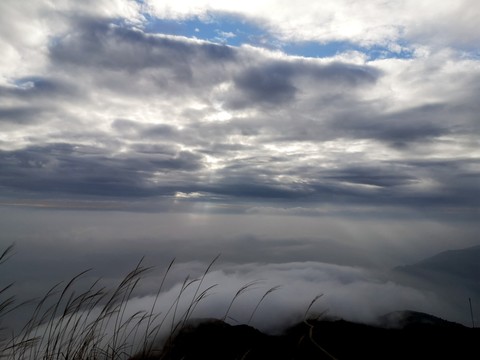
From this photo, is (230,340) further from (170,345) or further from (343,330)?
(170,345)

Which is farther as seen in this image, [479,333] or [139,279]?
[479,333]

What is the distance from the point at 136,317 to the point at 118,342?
34cm

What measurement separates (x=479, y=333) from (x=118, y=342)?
158391mm

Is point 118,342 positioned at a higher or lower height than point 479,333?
higher

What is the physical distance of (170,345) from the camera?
3.23 meters

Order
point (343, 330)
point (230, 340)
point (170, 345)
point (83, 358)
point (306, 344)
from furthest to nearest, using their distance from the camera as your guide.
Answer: point (343, 330)
point (230, 340)
point (83, 358)
point (170, 345)
point (306, 344)

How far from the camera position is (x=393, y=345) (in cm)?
13300

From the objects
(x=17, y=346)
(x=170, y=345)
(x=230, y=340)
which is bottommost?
(x=230, y=340)

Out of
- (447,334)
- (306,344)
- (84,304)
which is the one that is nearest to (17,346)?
(84,304)

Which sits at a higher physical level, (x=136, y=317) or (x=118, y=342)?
(x=136, y=317)

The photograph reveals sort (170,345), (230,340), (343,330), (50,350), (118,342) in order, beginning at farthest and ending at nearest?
(343,330) < (230,340) < (118,342) < (50,350) < (170,345)

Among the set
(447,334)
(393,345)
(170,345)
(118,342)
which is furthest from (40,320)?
(447,334)

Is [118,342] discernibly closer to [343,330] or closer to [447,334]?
[447,334]

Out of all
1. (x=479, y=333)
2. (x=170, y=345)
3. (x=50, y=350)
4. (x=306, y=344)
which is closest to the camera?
(x=306, y=344)
